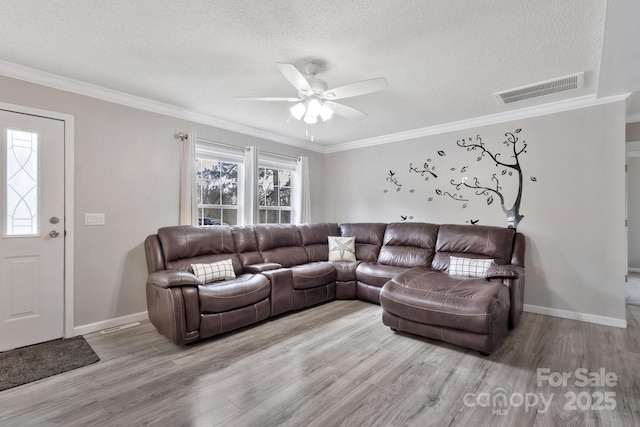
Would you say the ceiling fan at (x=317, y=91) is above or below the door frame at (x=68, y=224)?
above

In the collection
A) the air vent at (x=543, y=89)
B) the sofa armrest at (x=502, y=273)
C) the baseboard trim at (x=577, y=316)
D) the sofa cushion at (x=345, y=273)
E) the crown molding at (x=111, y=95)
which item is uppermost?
the air vent at (x=543, y=89)

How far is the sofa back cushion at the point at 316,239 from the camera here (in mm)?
4691

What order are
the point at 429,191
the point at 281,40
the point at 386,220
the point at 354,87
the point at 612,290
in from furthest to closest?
1. the point at 386,220
2. the point at 429,191
3. the point at 612,290
4. the point at 354,87
5. the point at 281,40

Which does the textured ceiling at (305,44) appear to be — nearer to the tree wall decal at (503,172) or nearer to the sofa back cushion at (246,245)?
the tree wall decal at (503,172)

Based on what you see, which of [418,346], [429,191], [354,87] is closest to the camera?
[354,87]

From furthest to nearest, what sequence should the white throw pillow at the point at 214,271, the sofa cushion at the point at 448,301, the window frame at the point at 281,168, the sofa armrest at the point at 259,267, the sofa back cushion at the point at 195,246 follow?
the window frame at the point at 281,168
the sofa armrest at the point at 259,267
the sofa back cushion at the point at 195,246
the white throw pillow at the point at 214,271
the sofa cushion at the point at 448,301

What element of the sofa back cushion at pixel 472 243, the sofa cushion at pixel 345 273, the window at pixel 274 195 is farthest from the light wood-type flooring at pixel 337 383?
the window at pixel 274 195

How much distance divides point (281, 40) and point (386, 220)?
354cm

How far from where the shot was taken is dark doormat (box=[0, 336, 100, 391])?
2.21 metres

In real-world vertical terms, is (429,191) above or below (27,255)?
Answer: above

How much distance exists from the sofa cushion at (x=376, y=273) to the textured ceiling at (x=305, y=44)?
2166 millimetres

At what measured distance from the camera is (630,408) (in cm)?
184

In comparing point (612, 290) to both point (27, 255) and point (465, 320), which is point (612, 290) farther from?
point (27, 255)

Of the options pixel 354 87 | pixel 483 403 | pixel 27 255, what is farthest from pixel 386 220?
pixel 27 255
